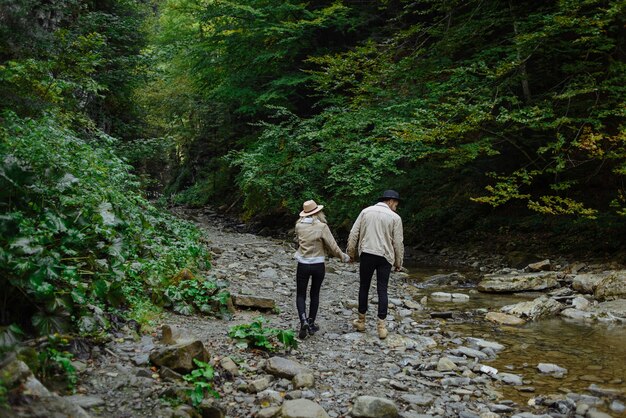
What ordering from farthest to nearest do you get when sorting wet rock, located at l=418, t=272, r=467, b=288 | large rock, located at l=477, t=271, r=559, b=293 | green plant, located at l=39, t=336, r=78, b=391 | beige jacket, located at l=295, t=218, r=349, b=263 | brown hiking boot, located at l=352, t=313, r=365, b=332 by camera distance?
wet rock, located at l=418, t=272, r=467, b=288, large rock, located at l=477, t=271, r=559, b=293, brown hiking boot, located at l=352, t=313, r=365, b=332, beige jacket, located at l=295, t=218, r=349, b=263, green plant, located at l=39, t=336, r=78, b=391

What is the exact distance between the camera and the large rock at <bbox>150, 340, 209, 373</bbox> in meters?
4.11

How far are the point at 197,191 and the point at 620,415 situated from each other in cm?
2511

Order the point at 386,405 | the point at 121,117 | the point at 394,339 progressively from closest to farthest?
the point at 386,405, the point at 394,339, the point at 121,117

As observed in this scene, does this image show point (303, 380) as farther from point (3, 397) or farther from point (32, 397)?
point (3, 397)

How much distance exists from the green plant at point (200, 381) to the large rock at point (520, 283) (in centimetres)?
703

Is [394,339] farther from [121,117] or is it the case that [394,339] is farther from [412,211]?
[121,117]

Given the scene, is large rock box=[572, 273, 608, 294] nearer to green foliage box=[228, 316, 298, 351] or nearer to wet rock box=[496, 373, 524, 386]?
wet rock box=[496, 373, 524, 386]

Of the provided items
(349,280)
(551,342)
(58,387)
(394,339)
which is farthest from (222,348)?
(349,280)

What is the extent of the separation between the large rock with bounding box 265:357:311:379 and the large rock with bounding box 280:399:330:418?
649 millimetres

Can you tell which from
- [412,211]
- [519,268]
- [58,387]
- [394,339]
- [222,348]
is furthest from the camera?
[412,211]

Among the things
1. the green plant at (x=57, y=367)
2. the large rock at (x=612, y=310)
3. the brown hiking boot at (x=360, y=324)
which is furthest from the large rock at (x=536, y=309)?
the green plant at (x=57, y=367)

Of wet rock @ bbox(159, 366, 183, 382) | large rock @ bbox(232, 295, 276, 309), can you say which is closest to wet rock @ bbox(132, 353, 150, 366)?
wet rock @ bbox(159, 366, 183, 382)

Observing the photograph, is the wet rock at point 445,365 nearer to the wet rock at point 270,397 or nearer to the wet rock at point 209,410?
the wet rock at point 270,397

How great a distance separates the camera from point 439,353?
19.2 feet
